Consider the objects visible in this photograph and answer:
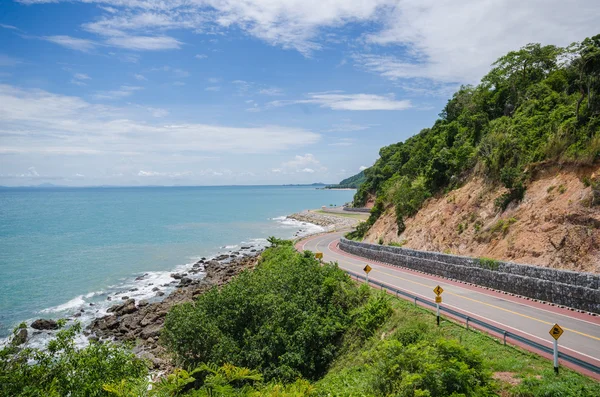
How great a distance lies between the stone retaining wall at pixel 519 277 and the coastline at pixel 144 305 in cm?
1873

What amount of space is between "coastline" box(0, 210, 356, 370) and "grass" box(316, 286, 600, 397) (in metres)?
11.5

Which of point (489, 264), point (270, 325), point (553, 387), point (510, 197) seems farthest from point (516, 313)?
point (510, 197)

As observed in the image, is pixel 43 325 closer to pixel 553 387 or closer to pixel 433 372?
pixel 433 372

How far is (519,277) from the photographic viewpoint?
2039cm

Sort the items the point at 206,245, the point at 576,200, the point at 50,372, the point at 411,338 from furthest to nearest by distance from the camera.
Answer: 1. the point at 206,245
2. the point at 576,200
3. the point at 411,338
4. the point at 50,372

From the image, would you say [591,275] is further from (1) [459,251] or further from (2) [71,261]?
(2) [71,261]

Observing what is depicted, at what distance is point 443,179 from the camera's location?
132 feet

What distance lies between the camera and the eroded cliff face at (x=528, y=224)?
846 inches

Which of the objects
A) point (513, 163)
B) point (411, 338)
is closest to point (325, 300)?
point (411, 338)

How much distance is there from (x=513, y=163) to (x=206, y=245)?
2005 inches

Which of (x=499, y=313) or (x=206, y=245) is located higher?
(x=499, y=313)

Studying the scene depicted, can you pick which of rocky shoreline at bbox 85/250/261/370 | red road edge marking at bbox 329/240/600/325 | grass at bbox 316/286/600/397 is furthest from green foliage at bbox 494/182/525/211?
rocky shoreline at bbox 85/250/261/370

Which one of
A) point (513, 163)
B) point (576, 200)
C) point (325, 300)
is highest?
point (513, 163)

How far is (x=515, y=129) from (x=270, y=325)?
25413 mm
